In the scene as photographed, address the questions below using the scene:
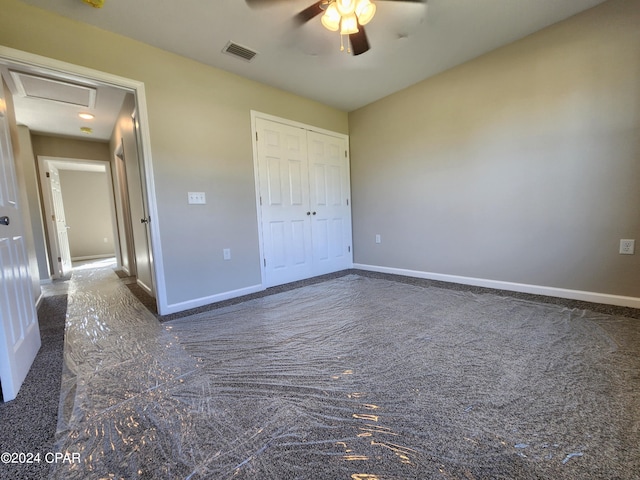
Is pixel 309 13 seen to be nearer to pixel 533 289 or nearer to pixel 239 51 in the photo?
pixel 239 51

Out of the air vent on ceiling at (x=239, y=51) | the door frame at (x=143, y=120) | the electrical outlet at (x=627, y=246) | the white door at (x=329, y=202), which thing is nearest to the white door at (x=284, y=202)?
the white door at (x=329, y=202)

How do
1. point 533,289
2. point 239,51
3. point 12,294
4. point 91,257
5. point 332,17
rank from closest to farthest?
point 12,294, point 332,17, point 239,51, point 533,289, point 91,257

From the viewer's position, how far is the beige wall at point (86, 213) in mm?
6492

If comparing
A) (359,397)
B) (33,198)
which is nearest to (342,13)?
(359,397)

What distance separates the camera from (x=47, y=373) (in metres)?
1.52

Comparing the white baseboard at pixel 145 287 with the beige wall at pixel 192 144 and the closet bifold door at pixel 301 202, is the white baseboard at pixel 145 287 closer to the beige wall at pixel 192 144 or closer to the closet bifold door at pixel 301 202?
the beige wall at pixel 192 144

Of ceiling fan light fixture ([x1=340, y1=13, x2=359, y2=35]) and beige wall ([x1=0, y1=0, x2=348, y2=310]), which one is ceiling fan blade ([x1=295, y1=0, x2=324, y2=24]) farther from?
beige wall ([x1=0, y1=0, x2=348, y2=310])

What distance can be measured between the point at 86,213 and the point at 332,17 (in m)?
7.96

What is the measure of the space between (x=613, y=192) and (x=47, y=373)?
167 inches

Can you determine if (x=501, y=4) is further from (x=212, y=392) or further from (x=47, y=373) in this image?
(x=47, y=373)

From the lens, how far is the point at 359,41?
1.94m

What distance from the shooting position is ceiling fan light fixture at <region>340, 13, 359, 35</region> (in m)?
1.68

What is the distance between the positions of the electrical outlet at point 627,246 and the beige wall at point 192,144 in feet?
11.1

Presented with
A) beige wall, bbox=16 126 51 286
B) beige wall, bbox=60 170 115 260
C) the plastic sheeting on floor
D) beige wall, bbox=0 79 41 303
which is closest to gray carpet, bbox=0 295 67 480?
the plastic sheeting on floor
